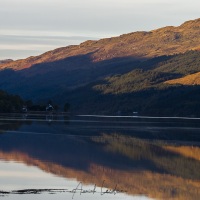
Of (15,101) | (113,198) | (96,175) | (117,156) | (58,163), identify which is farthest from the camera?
(15,101)

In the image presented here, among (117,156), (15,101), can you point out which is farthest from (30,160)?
(15,101)

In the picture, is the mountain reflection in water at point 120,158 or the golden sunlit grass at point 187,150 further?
the golden sunlit grass at point 187,150

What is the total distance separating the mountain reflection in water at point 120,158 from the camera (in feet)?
151

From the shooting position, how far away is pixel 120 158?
200 ft

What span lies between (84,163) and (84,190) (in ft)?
46.3

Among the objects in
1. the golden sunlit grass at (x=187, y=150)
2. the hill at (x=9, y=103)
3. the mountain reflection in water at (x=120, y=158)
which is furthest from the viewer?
the hill at (x=9, y=103)

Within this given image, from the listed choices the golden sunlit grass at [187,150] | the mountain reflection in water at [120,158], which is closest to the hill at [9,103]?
Result: the mountain reflection in water at [120,158]

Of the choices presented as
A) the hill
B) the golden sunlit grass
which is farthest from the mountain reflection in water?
the hill

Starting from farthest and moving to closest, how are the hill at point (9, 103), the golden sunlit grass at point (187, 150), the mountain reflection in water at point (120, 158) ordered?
1. the hill at point (9, 103)
2. the golden sunlit grass at point (187, 150)
3. the mountain reflection in water at point (120, 158)

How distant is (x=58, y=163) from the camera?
55.4m

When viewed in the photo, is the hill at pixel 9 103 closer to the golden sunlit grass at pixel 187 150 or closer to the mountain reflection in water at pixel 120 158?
the mountain reflection in water at pixel 120 158

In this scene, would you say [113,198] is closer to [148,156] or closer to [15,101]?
[148,156]

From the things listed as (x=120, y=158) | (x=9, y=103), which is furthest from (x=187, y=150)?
(x=9, y=103)

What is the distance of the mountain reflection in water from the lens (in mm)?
45875
